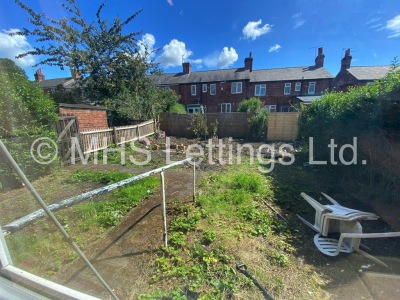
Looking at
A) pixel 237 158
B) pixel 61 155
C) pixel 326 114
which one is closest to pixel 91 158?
pixel 61 155

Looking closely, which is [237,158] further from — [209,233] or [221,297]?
[221,297]

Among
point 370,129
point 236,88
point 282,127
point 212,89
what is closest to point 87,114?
point 370,129

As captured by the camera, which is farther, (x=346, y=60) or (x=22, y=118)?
(x=346, y=60)

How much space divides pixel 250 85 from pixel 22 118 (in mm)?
20510

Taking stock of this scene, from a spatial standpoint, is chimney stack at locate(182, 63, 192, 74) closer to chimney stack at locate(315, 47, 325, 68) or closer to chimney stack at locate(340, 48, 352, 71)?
chimney stack at locate(315, 47, 325, 68)

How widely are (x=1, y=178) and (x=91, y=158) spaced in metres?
2.76

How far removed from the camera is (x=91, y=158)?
689 centimetres

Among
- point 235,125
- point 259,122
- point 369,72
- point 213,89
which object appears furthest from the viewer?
point 213,89

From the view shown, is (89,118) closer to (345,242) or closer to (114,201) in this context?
(114,201)

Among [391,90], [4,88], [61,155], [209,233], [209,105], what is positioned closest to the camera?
[209,233]

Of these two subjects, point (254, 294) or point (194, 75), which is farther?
point (194, 75)

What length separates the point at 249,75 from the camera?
68.4ft

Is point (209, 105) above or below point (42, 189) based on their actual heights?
above

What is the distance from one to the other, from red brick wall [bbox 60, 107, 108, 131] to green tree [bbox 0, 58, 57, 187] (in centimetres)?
202
